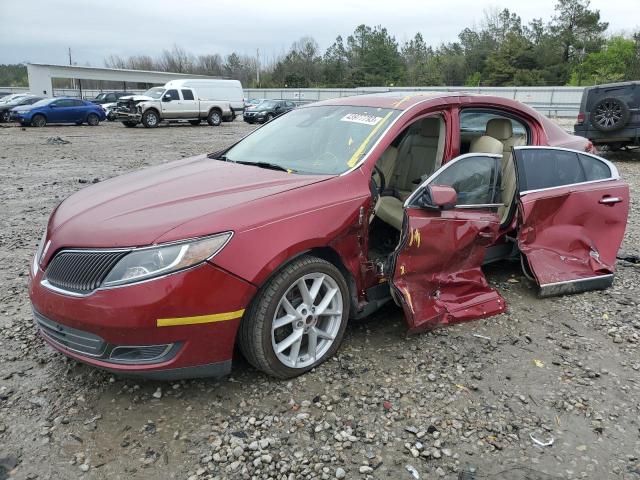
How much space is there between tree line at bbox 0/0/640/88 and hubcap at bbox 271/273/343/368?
52676mm

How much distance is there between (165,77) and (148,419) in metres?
53.6

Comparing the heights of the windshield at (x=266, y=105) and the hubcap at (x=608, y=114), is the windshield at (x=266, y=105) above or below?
below

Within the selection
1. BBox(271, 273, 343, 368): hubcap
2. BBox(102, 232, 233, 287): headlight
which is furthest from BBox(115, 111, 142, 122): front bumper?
BBox(102, 232, 233, 287): headlight

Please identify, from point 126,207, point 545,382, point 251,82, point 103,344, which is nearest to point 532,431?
point 545,382

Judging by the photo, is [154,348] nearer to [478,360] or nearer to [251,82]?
[478,360]

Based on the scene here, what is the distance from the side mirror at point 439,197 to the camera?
3211mm

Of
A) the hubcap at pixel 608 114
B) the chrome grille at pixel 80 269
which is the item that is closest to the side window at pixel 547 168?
the chrome grille at pixel 80 269

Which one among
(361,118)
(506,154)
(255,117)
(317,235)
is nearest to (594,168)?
(506,154)

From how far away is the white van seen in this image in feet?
84.1

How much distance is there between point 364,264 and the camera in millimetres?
3225

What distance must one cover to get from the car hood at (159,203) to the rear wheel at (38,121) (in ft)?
75.4

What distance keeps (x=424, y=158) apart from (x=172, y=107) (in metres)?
22.7

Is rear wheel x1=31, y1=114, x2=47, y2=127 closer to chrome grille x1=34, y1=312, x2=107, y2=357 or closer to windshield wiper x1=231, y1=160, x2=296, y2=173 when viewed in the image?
windshield wiper x1=231, y1=160, x2=296, y2=173

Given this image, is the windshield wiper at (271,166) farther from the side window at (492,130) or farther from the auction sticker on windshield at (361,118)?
the side window at (492,130)
